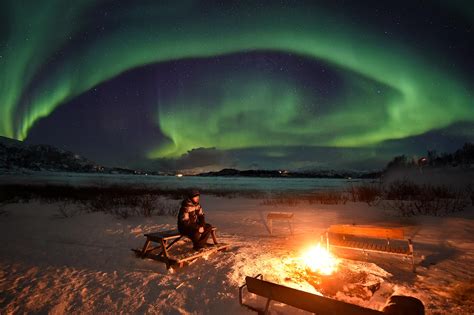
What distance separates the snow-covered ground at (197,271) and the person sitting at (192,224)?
56 cm

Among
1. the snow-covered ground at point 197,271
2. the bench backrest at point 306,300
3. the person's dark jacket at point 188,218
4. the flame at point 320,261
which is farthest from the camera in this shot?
the person's dark jacket at point 188,218

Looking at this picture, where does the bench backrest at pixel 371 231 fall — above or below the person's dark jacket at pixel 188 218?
below

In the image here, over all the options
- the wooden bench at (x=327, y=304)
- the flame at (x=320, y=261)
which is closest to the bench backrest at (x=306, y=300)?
the wooden bench at (x=327, y=304)

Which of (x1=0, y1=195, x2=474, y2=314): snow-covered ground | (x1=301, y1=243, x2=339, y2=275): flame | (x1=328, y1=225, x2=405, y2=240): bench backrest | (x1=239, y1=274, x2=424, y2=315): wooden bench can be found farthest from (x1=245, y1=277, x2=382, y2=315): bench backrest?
(x1=328, y1=225, x2=405, y2=240): bench backrest

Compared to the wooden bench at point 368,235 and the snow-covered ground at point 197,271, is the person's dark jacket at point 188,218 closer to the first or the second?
the snow-covered ground at point 197,271

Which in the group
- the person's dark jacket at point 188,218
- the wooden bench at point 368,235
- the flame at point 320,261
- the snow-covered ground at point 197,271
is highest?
the person's dark jacket at point 188,218

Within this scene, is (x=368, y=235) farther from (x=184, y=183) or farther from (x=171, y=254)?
(x=184, y=183)

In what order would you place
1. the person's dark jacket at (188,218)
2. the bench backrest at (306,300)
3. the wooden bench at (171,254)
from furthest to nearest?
the person's dark jacket at (188,218) < the wooden bench at (171,254) < the bench backrest at (306,300)

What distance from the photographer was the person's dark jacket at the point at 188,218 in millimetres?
7520

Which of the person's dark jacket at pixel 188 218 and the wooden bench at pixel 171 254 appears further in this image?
the person's dark jacket at pixel 188 218

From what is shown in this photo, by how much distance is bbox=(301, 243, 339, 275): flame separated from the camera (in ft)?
18.8

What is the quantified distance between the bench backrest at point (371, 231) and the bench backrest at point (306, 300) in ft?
14.4

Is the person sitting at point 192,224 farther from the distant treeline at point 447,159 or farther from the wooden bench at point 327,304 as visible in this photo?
the distant treeline at point 447,159

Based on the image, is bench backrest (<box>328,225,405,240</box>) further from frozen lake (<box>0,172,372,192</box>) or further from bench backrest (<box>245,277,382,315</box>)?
frozen lake (<box>0,172,372,192</box>)
